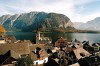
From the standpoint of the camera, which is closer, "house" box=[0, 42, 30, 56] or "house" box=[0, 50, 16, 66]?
"house" box=[0, 50, 16, 66]

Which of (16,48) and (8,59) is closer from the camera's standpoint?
(8,59)

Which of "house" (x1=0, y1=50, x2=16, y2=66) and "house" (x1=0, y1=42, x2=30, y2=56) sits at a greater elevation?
"house" (x1=0, y1=42, x2=30, y2=56)

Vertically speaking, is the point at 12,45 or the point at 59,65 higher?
the point at 12,45

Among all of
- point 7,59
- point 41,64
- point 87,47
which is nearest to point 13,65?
point 7,59

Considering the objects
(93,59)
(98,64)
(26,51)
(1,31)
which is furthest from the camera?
(1,31)

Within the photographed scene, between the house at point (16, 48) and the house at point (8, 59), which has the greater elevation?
the house at point (16, 48)

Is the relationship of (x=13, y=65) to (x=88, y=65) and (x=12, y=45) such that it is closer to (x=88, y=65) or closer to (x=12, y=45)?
(x=12, y=45)

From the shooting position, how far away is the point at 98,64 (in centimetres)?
4822

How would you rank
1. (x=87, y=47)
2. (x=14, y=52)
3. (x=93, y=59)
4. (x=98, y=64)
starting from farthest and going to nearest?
(x=87, y=47), (x=14, y=52), (x=93, y=59), (x=98, y=64)

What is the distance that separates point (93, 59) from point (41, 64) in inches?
840

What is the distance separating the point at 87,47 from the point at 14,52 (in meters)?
56.7

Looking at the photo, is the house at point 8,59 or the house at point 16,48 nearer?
the house at point 8,59

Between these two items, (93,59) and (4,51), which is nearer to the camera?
(93,59)

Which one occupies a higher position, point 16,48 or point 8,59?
point 16,48
